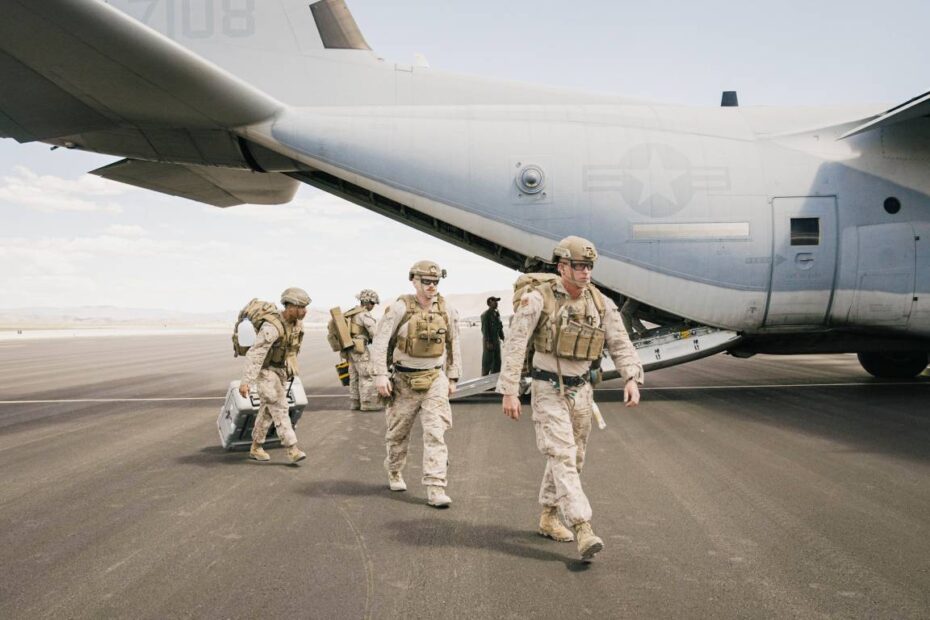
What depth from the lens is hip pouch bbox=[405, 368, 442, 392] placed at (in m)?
5.07

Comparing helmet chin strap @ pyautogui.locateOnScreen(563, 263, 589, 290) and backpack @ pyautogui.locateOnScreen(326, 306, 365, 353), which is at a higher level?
helmet chin strap @ pyautogui.locateOnScreen(563, 263, 589, 290)

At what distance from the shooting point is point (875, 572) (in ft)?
11.3

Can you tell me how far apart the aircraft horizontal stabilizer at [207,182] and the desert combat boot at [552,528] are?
29.7ft

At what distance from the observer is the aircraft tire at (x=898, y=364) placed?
40.7 feet

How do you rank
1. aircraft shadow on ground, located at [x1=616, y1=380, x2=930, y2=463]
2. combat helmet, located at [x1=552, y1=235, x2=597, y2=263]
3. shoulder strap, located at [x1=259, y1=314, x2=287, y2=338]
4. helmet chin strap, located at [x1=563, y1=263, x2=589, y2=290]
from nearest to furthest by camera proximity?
combat helmet, located at [x1=552, y1=235, x2=597, y2=263]
helmet chin strap, located at [x1=563, y1=263, x2=589, y2=290]
shoulder strap, located at [x1=259, y1=314, x2=287, y2=338]
aircraft shadow on ground, located at [x1=616, y1=380, x2=930, y2=463]

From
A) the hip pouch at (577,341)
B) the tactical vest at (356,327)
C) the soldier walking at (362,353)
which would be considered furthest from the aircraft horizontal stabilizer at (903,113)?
the tactical vest at (356,327)

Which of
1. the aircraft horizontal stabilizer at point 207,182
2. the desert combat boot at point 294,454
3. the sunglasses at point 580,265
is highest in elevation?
the aircraft horizontal stabilizer at point 207,182

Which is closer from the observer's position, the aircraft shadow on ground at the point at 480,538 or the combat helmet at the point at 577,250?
the aircraft shadow on ground at the point at 480,538

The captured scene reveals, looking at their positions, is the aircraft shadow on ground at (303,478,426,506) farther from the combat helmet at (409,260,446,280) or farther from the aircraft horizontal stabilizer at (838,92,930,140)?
the aircraft horizontal stabilizer at (838,92,930,140)

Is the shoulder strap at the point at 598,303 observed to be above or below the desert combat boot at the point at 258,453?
above

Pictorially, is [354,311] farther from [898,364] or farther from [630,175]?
[898,364]

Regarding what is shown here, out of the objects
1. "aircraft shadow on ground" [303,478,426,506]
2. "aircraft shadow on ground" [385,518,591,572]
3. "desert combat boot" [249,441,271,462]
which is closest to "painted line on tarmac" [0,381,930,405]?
"desert combat boot" [249,441,271,462]

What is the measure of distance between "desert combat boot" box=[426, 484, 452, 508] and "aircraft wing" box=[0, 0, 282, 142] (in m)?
6.28

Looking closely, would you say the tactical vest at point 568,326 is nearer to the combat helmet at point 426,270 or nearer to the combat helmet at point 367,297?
the combat helmet at point 426,270
